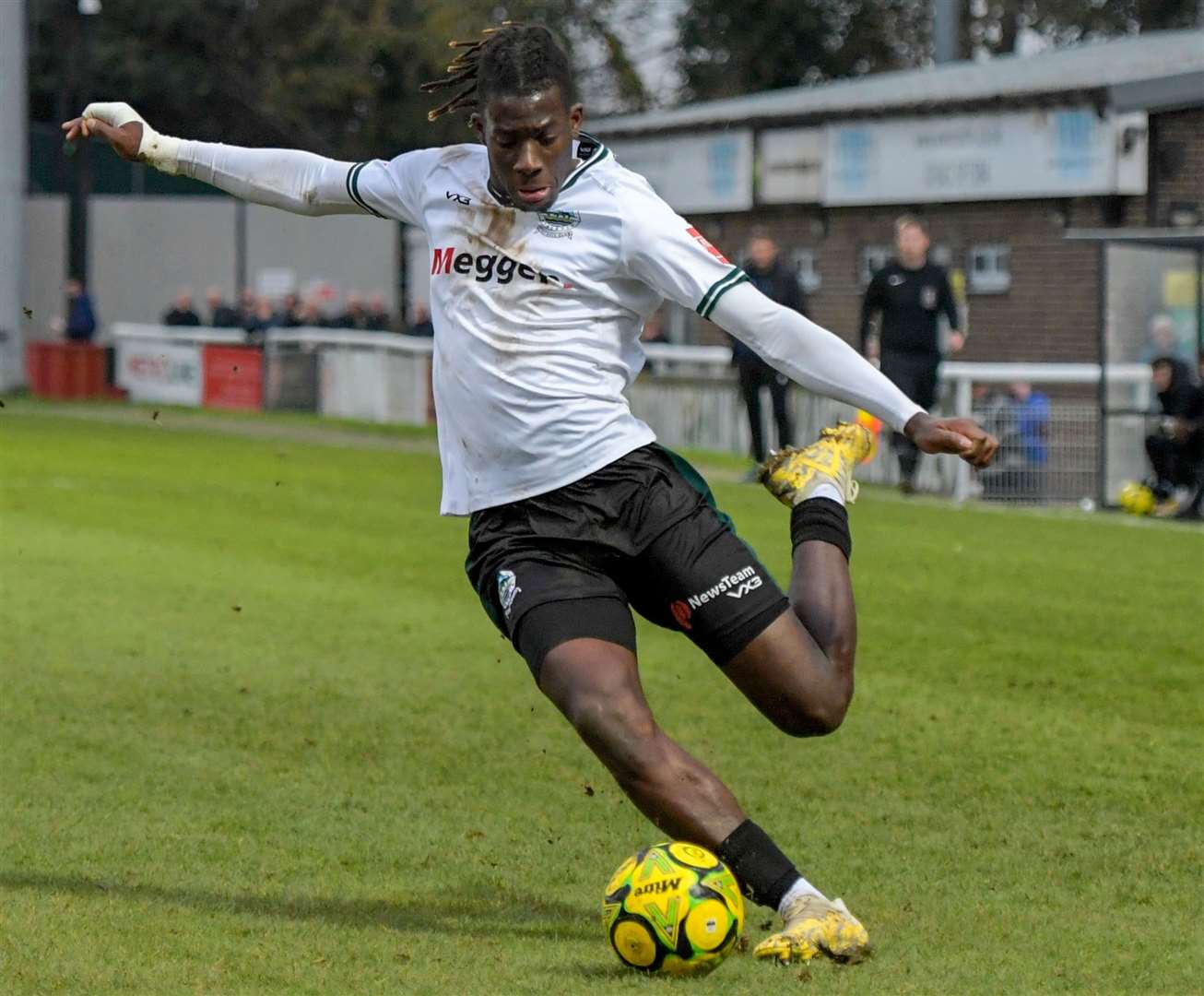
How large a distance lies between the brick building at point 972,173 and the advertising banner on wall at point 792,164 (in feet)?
0.10

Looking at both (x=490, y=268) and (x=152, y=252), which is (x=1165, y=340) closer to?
(x=490, y=268)

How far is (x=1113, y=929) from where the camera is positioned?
5.78 m

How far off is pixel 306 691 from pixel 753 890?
4.64 metres

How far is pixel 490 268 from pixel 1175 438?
44.9 ft

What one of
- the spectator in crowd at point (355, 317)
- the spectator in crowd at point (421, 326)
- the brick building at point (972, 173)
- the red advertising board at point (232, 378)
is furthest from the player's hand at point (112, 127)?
the spectator in crowd at point (355, 317)

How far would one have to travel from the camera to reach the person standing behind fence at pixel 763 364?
1939cm

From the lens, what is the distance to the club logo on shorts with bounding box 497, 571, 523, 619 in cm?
560

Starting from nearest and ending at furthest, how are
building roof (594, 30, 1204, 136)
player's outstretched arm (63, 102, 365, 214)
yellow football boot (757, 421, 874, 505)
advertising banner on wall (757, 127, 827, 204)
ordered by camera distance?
player's outstretched arm (63, 102, 365, 214) → yellow football boot (757, 421, 874, 505) → building roof (594, 30, 1204, 136) → advertising banner on wall (757, 127, 827, 204)

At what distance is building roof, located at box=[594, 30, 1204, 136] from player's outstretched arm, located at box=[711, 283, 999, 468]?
71.9 ft

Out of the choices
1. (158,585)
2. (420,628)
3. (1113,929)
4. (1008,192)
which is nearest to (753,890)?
(1113,929)

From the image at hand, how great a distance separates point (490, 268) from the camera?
564 centimetres

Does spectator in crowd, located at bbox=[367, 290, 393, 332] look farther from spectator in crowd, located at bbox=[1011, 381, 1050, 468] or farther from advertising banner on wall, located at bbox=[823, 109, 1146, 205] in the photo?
spectator in crowd, located at bbox=[1011, 381, 1050, 468]

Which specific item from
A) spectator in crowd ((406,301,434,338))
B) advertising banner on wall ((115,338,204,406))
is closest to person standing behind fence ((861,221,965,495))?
spectator in crowd ((406,301,434,338))

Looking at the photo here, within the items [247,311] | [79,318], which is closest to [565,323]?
[79,318]
